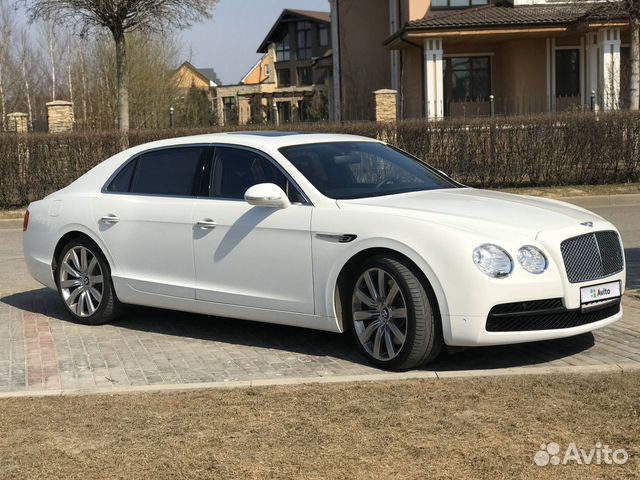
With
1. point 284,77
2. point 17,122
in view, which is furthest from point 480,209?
point 284,77

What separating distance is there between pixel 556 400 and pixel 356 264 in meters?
1.79

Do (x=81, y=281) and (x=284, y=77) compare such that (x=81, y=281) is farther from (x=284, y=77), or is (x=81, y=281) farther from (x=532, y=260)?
(x=284, y=77)

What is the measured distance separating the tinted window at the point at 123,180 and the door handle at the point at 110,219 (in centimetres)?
27

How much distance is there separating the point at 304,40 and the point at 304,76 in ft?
11.3

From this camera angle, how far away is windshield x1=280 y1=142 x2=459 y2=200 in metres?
6.76

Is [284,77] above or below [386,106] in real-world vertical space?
above

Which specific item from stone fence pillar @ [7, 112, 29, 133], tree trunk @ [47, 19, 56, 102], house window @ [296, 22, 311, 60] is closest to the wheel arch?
stone fence pillar @ [7, 112, 29, 133]

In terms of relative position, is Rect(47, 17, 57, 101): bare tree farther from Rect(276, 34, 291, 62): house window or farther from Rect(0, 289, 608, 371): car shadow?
Rect(0, 289, 608, 371): car shadow

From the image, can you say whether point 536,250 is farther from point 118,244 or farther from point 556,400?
point 118,244

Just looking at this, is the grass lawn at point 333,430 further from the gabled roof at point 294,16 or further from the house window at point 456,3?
the gabled roof at point 294,16

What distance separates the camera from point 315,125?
22.1m

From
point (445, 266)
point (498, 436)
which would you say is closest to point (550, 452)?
point (498, 436)

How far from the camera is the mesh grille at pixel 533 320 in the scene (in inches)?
227

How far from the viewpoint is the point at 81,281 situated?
8.05 meters
